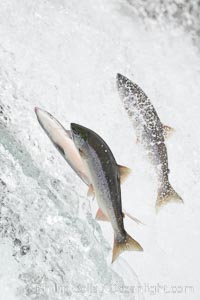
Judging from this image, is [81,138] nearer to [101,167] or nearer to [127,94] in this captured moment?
[101,167]

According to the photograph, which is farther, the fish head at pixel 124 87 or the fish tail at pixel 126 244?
the fish head at pixel 124 87

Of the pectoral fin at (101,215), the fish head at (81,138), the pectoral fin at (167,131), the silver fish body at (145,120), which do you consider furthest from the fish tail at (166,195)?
the fish head at (81,138)

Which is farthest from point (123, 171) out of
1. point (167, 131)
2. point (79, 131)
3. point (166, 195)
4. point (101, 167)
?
point (166, 195)

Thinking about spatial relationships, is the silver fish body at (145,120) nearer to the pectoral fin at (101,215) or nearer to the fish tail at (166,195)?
the fish tail at (166,195)

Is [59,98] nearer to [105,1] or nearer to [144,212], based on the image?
[144,212]

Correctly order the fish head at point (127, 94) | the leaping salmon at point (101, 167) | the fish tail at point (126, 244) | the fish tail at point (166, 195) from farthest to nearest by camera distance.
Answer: the fish tail at point (166, 195) → the fish head at point (127, 94) → the fish tail at point (126, 244) → the leaping salmon at point (101, 167)
